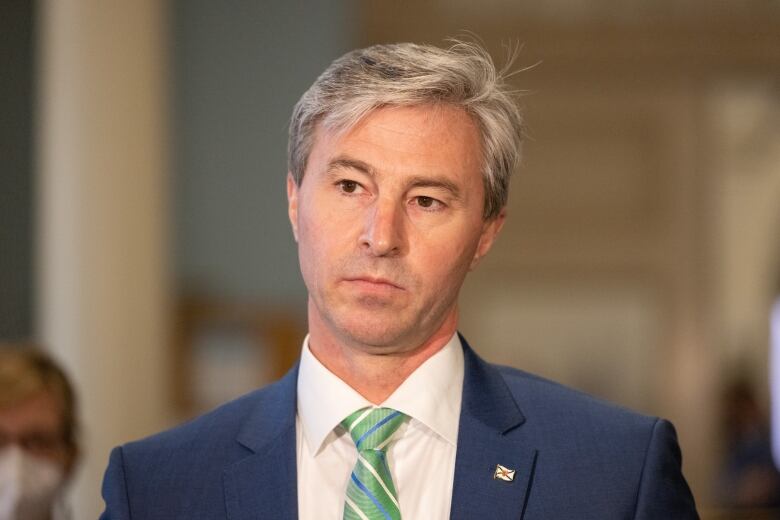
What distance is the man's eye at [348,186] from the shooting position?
5.74 feet

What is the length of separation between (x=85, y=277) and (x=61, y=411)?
2.33m

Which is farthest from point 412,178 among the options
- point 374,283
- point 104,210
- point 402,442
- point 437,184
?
point 104,210

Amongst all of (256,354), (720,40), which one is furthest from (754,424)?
(256,354)

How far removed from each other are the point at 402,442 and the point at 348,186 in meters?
0.34

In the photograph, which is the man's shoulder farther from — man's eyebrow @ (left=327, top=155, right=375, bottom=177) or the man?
man's eyebrow @ (left=327, top=155, right=375, bottom=177)

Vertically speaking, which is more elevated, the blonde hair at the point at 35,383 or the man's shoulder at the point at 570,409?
the man's shoulder at the point at 570,409

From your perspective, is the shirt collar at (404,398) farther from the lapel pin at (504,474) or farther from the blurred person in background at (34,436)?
the blurred person in background at (34,436)

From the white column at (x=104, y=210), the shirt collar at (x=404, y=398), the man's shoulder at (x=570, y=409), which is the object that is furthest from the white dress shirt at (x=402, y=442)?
the white column at (x=104, y=210)

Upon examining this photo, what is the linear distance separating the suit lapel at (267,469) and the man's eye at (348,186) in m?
0.30

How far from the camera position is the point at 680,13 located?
7.39 meters

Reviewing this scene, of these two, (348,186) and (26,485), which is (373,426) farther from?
(26,485)

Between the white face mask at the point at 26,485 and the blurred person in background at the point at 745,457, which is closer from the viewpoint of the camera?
the white face mask at the point at 26,485

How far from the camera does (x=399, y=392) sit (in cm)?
178

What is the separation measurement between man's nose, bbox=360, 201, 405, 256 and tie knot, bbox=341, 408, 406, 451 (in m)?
0.22
